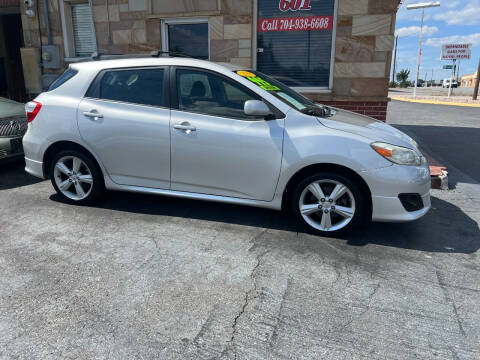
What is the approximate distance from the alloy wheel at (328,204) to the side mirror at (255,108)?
858 mm

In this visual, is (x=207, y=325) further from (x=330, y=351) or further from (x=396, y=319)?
(x=396, y=319)

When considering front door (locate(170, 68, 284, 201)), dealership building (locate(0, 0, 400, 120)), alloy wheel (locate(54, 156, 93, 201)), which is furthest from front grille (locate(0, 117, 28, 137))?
front door (locate(170, 68, 284, 201))

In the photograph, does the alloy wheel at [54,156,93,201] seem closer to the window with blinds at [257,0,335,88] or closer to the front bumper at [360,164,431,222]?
the front bumper at [360,164,431,222]

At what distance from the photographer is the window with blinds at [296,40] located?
7484 mm

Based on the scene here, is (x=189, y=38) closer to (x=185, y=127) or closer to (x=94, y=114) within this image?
(x=94, y=114)

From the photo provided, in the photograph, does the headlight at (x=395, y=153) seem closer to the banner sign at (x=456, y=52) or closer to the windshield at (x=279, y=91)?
the windshield at (x=279, y=91)

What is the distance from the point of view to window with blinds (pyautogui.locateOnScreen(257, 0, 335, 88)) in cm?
748

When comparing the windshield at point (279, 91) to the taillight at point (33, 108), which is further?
the taillight at point (33, 108)

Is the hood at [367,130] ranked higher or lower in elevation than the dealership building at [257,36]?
A: lower

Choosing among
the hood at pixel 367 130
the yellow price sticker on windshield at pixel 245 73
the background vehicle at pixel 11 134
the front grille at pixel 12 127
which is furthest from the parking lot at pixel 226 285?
the front grille at pixel 12 127

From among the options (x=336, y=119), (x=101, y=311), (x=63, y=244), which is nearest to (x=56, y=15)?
(x=63, y=244)

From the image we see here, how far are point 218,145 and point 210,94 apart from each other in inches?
22.7

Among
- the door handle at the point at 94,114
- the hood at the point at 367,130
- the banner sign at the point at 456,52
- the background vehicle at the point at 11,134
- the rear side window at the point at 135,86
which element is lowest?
the background vehicle at the point at 11,134

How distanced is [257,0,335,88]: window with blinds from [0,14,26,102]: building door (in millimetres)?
9664
